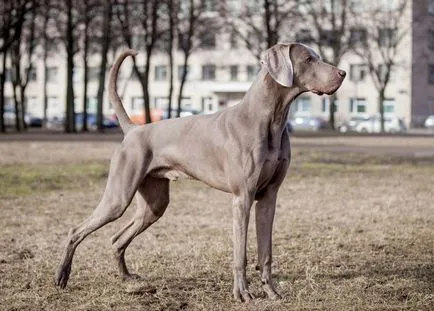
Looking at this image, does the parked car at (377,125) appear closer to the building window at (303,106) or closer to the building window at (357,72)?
the building window at (357,72)

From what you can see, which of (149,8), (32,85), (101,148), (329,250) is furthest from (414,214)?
(32,85)

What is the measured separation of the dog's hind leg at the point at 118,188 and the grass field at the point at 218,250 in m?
0.21

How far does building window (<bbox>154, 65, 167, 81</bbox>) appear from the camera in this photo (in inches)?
3615

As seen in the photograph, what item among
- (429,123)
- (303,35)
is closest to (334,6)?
(303,35)

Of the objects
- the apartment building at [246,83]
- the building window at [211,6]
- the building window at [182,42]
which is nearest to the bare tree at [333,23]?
the building window at [211,6]

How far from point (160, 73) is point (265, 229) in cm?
8623

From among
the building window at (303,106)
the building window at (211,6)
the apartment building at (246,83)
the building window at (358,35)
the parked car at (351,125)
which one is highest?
the building window at (211,6)

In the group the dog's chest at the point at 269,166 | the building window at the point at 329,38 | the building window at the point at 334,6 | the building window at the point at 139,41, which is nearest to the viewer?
the dog's chest at the point at 269,166

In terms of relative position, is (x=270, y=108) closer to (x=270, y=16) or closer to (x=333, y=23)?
(x=270, y=16)

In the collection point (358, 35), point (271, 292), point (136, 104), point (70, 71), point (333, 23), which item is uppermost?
point (333, 23)

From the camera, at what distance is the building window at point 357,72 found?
82.6 meters

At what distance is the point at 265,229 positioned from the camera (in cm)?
671

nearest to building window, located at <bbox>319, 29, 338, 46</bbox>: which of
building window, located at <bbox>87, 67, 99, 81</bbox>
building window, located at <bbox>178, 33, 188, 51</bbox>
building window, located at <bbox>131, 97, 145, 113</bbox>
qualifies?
building window, located at <bbox>178, 33, 188, 51</bbox>

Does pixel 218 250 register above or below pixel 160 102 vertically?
below
